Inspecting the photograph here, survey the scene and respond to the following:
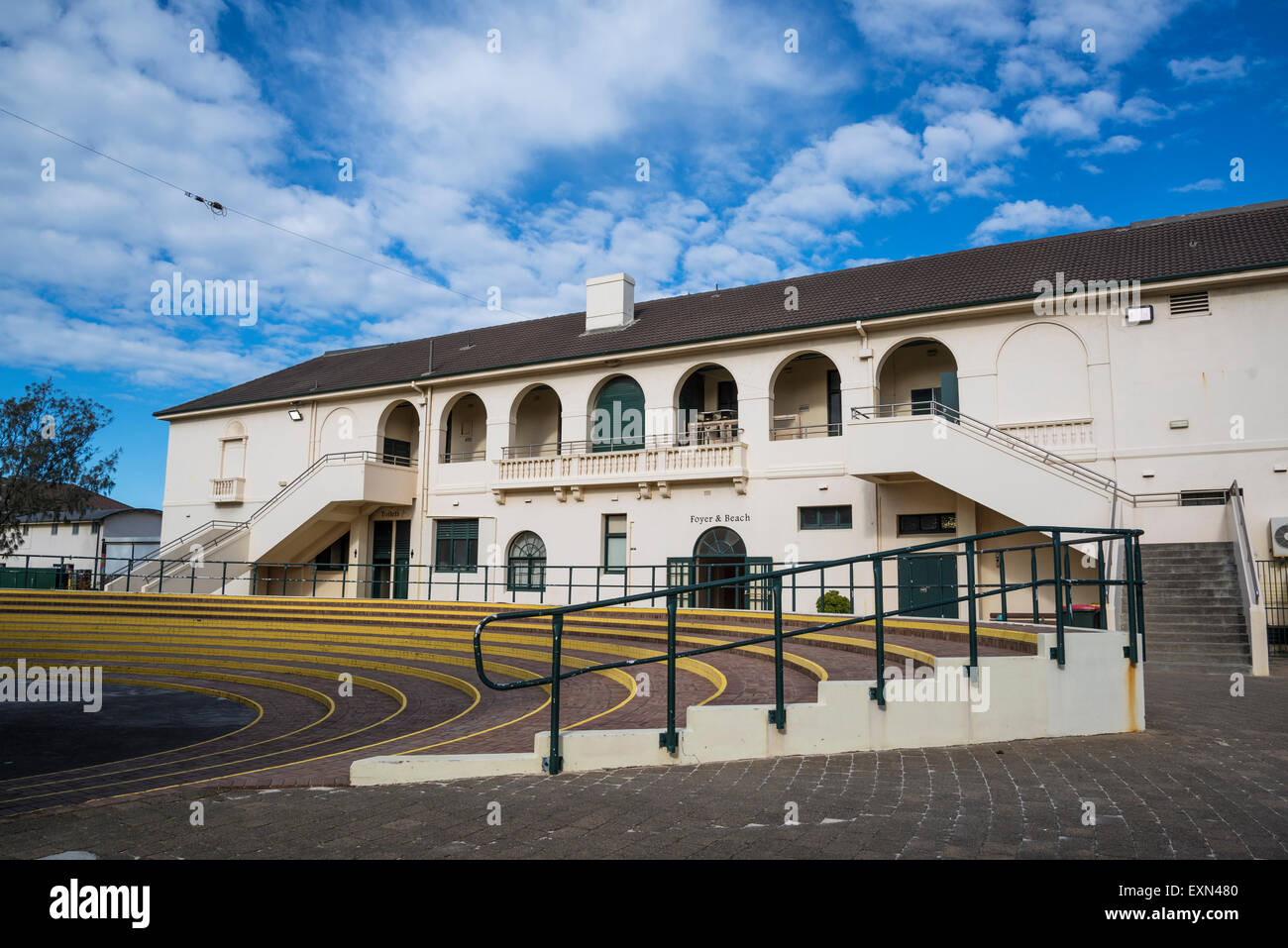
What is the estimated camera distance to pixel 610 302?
28484mm

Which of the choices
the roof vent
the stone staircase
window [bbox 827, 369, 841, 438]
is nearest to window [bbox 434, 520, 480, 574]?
window [bbox 827, 369, 841, 438]

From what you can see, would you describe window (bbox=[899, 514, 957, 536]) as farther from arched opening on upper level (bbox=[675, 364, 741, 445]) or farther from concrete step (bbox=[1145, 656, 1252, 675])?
concrete step (bbox=[1145, 656, 1252, 675])

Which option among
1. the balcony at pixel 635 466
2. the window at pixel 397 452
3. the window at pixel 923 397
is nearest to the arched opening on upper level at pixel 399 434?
the window at pixel 397 452

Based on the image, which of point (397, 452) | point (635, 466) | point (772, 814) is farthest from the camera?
point (397, 452)

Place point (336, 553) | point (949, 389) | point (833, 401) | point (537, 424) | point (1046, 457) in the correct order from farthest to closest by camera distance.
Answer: point (336, 553) < point (537, 424) < point (833, 401) < point (949, 389) < point (1046, 457)

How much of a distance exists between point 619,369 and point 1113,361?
13.3 metres

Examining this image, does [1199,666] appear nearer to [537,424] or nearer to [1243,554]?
[1243,554]

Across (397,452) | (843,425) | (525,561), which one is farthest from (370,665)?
(397,452)

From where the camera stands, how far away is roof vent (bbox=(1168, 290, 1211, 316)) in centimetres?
1848

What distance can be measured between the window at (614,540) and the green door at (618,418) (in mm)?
2183

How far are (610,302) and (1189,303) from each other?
16542mm
